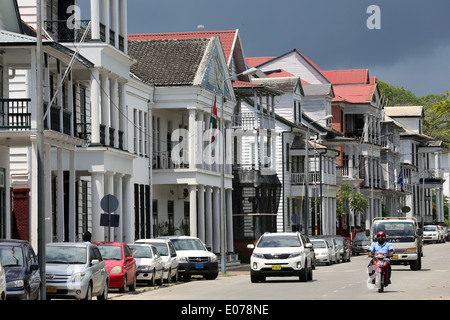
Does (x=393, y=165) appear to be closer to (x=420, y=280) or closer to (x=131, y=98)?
(x=131, y=98)

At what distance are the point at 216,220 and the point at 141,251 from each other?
69.7ft

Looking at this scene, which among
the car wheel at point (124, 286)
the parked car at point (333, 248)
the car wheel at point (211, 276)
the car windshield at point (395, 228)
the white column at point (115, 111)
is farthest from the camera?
the parked car at point (333, 248)

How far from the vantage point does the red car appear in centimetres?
3133

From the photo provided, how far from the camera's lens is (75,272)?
26203 mm

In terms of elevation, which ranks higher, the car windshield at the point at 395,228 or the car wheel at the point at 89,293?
the car windshield at the point at 395,228

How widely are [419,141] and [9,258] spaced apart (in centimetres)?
10449

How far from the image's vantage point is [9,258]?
75.7ft

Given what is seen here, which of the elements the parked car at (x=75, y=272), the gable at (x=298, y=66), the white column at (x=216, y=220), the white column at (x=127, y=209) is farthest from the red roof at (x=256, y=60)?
the parked car at (x=75, y=272)

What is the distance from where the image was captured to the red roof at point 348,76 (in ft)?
337

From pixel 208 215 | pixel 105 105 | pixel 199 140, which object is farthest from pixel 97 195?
pixel 208 215

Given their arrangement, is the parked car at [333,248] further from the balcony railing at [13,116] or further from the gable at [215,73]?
the balcony railing at [13,116]

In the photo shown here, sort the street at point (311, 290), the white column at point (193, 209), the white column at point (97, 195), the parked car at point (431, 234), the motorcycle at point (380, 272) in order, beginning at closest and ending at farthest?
the street at point (311, 290)
the motorcycle at point (380, 272)
the white column at point (97, 195)
the white column at point (193, 209)
the parked car at point (431, 234)

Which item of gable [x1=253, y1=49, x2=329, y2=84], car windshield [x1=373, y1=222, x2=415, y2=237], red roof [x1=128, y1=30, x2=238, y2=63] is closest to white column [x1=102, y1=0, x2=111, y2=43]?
car windshield [x1=373, y1=222, x2=415, y2=237]
